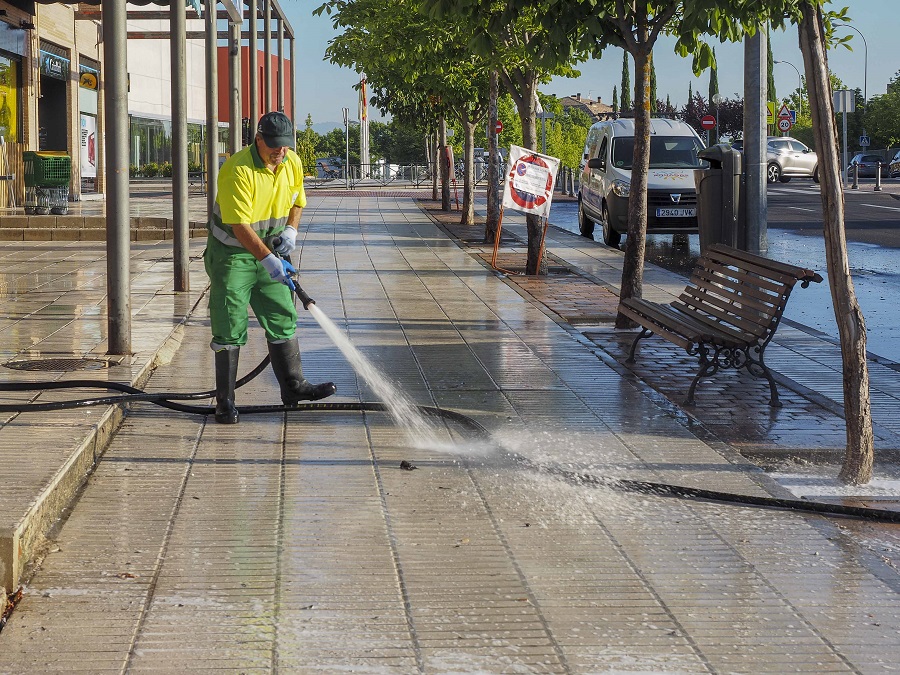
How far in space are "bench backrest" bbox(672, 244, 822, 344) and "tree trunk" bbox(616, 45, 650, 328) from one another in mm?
1394

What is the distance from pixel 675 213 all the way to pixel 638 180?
1045cm

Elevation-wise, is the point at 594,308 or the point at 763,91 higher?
the point at 763,91

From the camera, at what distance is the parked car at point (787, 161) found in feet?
156

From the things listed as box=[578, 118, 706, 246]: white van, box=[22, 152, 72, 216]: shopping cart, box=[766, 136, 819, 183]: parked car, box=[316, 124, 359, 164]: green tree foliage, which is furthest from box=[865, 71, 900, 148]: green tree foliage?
box=[22, 152, 72, 216]: shopping cart

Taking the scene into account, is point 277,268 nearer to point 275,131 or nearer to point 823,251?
point 275,131

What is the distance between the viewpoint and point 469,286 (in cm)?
1432

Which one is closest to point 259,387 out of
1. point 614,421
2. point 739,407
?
point 614,421

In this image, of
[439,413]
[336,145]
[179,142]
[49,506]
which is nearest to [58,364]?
[439,413]

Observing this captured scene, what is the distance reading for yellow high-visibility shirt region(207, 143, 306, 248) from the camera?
6.79 m

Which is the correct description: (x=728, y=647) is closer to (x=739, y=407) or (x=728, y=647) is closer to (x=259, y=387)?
(x=739, y=407)

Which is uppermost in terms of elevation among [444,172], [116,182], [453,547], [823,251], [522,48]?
[522,48]

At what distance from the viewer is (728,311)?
833 centimetres

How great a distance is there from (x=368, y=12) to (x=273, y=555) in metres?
16.8

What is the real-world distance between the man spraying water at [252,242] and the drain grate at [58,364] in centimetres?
150
